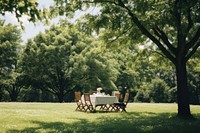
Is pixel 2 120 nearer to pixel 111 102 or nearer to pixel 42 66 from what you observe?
pixel 111 102

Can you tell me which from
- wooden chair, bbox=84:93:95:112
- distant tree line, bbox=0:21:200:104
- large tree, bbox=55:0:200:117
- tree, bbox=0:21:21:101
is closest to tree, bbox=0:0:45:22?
large tree, bbox=55:0:200:117

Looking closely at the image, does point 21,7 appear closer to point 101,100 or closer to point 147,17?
point 147,17

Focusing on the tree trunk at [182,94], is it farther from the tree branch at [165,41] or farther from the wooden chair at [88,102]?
the wooden chair at [88,102]

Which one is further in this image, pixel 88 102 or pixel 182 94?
pixel 88 102

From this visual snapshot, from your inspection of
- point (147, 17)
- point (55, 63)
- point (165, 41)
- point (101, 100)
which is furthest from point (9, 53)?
point (147, 17)

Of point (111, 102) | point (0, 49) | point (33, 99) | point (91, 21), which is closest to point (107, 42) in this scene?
point (91, 21)

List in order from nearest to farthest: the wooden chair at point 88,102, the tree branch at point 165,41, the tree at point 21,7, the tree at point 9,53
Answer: the tree at point 21,7
the tree branch at point 165,41
the wooden chair at point 88,102
the tree at point 9,53

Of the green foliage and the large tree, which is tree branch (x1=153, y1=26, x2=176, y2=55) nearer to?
the large tree

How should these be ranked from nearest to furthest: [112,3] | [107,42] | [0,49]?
[112,3]
[107,42]
[0,49]

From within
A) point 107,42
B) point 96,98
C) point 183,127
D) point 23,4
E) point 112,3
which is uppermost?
point 112,3

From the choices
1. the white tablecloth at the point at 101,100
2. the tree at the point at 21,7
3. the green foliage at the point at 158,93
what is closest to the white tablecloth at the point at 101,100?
the white tablecloth at the point at 101,100

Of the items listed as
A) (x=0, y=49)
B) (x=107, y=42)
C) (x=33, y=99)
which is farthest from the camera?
(x=33, y=99)

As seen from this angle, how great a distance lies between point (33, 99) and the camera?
7231 cm

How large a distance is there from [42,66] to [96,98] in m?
34.8
